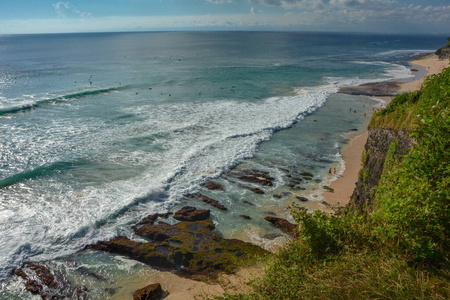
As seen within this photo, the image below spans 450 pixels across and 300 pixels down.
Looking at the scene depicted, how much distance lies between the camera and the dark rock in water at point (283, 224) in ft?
45.1

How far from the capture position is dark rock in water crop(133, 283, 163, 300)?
33.9ft

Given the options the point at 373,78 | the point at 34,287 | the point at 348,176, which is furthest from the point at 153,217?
the point at 373,78

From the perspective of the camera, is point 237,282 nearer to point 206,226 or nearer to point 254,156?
point 206,226

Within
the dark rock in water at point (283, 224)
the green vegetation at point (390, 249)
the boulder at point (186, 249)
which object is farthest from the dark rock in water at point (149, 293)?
the dark rock in water at point (283, 224)

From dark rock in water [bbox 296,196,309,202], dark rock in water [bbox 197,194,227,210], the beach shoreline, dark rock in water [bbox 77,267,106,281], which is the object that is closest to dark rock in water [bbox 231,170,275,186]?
dark rock in water [bbox 296,196,309,202]

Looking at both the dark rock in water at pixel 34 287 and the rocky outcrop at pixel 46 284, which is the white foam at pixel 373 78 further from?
the dark rock in water at pixel 34 287

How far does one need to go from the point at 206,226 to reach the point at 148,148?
1079 cm

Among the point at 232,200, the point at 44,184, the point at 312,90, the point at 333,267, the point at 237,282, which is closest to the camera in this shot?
the point at 333,267

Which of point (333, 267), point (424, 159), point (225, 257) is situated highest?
point (424, 159)

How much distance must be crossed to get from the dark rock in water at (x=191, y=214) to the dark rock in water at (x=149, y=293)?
4.44 metres

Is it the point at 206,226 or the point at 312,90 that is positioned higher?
the point at 312,90

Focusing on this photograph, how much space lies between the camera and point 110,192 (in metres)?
17.0

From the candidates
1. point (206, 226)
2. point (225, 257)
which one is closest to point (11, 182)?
point (206, 226)

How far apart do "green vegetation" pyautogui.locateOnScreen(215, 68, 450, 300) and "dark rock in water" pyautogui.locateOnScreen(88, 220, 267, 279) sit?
4859 millimetres
